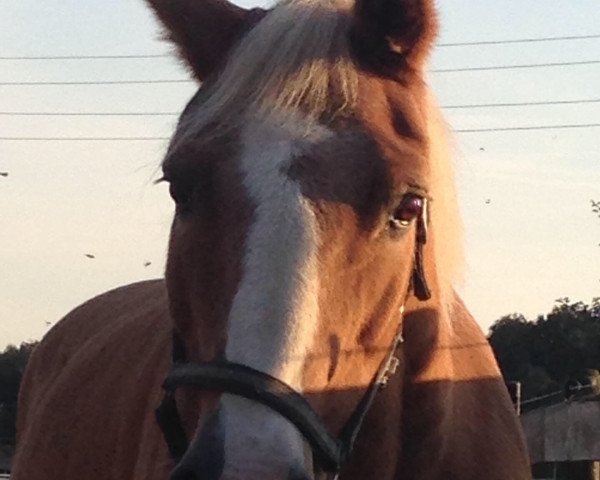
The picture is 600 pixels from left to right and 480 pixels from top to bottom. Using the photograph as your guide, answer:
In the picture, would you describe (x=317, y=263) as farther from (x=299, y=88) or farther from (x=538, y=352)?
(x=538, y=352)

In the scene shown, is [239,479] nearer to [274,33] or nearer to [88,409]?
[274,33]

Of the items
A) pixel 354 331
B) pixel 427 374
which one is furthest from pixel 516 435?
pixel 354 331

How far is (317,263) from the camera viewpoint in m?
3.12

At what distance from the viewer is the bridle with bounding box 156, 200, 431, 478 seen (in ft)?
9.73

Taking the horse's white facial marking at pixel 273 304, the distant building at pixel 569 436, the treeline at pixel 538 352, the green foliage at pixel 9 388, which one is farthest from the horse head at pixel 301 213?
the treeline at pixel 538 352

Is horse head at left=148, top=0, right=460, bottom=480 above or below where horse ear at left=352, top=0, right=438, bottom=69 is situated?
below

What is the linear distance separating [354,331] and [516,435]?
1.25 metres

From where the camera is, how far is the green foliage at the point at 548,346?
2834 centimetres

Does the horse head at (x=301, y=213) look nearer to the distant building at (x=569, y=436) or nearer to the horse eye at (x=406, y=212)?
the horse eye at (x=406, y=212)

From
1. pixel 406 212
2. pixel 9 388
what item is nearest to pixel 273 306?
pixel 406 212

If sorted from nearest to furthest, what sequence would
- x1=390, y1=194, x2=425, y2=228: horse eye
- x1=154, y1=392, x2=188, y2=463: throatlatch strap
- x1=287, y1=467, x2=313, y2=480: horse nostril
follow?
x1=287, y1=467, x2=313, y2=480: horse nostril < x1=390, y1=194, x2=425, y2=228: horse eye < x1=154, y1=392, x2=188, y2=463: throatlatch strap

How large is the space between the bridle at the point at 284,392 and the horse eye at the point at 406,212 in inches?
4.4

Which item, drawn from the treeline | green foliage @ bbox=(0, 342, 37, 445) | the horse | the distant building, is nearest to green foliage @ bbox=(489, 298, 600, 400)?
the treeline

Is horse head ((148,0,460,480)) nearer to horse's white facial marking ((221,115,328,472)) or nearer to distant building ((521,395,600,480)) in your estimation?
horse's white facial marking ((221,115,328,472))
